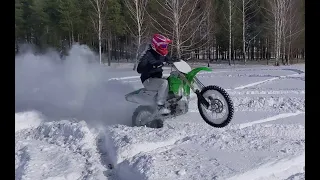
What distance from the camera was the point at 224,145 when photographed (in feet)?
17.4

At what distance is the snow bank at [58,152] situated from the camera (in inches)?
186

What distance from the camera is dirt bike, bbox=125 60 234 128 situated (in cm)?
610

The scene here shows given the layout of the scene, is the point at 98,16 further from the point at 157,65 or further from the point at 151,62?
the point at 157,65

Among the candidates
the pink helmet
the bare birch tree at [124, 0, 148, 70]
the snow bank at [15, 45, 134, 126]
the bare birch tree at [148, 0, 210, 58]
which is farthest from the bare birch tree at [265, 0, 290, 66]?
the pink helmet

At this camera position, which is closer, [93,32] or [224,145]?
[224,145]

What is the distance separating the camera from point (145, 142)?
5.48 meters

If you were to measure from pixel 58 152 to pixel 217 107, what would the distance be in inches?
100

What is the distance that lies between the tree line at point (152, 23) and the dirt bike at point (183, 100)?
21.3m

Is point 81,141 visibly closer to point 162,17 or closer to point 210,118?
point 210,118

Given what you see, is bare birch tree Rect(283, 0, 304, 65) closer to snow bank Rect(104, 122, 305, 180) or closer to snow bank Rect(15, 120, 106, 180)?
snow bank Rect(104, 122, 305, 180)

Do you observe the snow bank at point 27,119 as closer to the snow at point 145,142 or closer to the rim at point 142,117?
the snow at point 145,142

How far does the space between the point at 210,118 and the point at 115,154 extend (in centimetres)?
185
